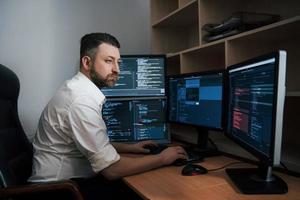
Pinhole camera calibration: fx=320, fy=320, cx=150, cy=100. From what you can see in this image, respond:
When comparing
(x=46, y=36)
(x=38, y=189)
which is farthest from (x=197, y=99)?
(x=46, y=36)

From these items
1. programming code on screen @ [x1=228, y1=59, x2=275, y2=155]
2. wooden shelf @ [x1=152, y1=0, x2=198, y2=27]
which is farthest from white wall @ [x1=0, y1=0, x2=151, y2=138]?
programming code on screen @ [x1=228, y1=59, x2=275, y2=155]

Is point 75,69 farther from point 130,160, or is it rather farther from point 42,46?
point 130,160

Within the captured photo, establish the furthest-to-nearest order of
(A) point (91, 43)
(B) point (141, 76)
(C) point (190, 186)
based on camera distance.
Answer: (B) point (141, 76), (A) point (91, 43), (C) point (190, 186)

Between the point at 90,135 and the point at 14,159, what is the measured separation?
483 mm

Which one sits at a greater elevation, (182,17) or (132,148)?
(182,17)

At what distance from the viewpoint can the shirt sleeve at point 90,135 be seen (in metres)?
1.39

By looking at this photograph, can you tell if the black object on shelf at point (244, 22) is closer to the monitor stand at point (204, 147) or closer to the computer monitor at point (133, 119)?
the monitor stand at point (204, 147)

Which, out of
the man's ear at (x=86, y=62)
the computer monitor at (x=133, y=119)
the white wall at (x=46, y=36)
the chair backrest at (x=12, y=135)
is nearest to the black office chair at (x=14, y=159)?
the chair backrest at (x=12, y=135)

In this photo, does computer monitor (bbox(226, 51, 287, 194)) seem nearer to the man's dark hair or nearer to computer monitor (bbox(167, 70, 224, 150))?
computer monitor (bbox(167, 70, 224, 150))

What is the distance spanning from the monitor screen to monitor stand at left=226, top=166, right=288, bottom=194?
36 centimetres

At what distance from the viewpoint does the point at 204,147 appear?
183cm

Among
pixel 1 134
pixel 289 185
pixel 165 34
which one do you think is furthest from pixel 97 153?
pixel 165 34

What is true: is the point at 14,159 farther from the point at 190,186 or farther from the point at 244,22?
the point at 244,22

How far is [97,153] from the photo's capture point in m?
1.38
